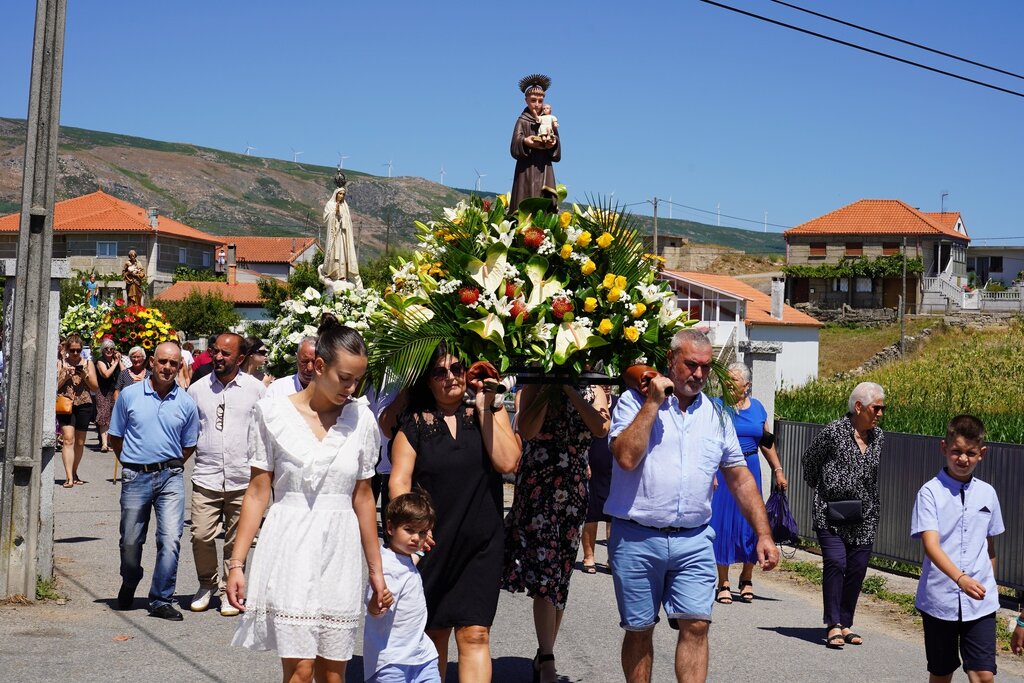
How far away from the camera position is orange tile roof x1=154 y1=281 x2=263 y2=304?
85625 mm

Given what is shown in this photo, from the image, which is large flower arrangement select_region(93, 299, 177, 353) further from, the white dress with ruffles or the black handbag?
the white dress with ruffles

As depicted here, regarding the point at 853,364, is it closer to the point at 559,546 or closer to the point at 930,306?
the point at 930,306

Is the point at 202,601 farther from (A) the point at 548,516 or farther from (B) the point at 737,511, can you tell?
(B) the point at 737,511

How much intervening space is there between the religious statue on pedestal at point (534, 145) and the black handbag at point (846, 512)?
321 centimetres

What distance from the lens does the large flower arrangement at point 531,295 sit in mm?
6102

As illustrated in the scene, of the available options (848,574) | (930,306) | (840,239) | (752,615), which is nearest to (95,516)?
(752,615)

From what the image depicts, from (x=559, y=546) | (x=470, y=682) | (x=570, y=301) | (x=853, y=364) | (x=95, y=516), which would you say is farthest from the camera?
(x=853, y=364)

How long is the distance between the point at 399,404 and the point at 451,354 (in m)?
0.41

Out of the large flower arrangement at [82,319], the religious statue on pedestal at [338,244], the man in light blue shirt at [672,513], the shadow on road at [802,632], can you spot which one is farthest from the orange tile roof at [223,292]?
the man in light blue shirt at [672,513]

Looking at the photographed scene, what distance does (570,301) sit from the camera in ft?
20.7

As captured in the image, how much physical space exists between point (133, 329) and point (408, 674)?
17491mm

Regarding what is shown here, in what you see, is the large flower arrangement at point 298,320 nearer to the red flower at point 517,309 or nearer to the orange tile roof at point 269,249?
the red flower at point 517,309

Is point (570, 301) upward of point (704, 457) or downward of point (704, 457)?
upward

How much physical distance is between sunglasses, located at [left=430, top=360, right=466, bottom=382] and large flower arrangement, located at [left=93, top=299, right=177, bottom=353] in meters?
16.2
